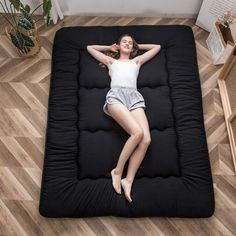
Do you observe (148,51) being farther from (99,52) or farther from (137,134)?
(137,134)

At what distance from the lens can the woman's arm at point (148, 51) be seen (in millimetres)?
2409

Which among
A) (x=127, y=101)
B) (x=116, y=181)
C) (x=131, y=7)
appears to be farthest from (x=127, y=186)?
(x=131, y=7)

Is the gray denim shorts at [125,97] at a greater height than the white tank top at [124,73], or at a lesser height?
lesser

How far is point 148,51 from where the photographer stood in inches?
96.7

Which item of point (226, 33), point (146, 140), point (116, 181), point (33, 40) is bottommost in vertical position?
point (116, 181)

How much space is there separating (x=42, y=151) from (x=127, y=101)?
0.72 meters

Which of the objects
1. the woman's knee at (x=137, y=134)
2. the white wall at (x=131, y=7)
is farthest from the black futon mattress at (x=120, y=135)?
the white wall at (x=131, y=7)

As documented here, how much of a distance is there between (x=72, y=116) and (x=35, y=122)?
12.5 inches

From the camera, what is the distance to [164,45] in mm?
2572

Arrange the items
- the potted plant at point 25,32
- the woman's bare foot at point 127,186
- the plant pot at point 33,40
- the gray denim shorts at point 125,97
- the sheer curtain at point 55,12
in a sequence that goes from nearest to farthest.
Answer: the woman's bare foot at point 127,186 → the gray denim shorts at point 125,97 → the potted plant at point 25,32 → the plant pot at point 33,40 → the sheer curtain at point 55,12

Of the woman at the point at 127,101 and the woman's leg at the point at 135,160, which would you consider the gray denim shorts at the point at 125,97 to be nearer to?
the woman at the point at 127,101

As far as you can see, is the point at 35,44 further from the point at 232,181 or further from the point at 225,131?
the point at 232,181

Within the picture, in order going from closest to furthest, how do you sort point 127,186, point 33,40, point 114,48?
point 127,186 → point 114,48 → point 33,40

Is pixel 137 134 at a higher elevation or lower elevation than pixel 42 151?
higher
